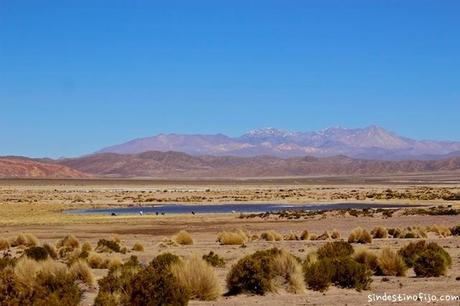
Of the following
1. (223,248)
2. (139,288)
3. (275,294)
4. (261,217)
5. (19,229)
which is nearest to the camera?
(139,288)

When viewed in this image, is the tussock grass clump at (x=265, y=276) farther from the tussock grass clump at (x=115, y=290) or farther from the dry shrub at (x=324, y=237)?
the dry shrub at (x=324, y=237)

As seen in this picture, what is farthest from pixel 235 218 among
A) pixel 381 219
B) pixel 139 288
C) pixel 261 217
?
pixel 139 288

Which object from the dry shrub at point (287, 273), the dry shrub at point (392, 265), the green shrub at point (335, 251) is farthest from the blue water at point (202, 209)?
Result: the dry shrub at point (287, 273)

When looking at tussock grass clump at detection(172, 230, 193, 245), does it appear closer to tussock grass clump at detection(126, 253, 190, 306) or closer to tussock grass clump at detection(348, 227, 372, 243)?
tussock grass clump at detection(348, 227, 372, 243)

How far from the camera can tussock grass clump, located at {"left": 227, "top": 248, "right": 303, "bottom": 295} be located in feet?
49.6

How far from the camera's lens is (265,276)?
15156 millimetres

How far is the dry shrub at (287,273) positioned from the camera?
1527 cm

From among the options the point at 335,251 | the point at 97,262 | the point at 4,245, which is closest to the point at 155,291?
the point at 335,251

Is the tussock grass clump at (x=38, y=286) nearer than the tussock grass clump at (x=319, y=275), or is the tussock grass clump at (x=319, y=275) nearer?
the tussock grass clump at (x=38, y=286)

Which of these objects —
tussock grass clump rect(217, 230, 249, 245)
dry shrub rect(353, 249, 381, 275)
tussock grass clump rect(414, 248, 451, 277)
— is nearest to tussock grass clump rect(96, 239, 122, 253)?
tussock grass clump rect(217, 230, 249, 245)

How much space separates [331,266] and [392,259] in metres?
2.74

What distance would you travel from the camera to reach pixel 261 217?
47.6 m

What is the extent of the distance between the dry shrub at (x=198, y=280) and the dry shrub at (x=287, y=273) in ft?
5.26

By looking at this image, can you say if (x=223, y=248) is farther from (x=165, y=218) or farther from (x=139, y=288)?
(x=165, y=218)
